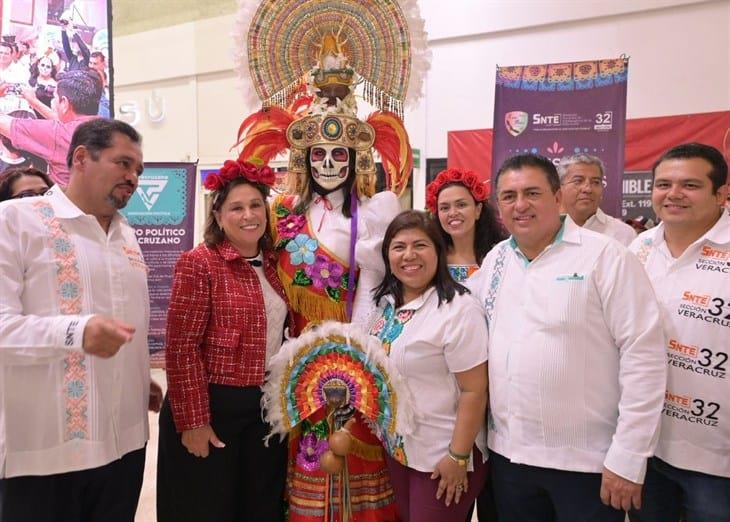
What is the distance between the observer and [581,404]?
1.80 m

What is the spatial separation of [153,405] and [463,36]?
6.15 m

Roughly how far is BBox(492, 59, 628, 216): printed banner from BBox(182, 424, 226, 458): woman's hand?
3015mm

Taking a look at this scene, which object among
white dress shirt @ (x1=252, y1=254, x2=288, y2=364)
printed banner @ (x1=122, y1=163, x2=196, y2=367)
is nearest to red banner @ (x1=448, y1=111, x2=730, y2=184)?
printed banner @ (x1=122, y1=163, x2=196, y2=367)

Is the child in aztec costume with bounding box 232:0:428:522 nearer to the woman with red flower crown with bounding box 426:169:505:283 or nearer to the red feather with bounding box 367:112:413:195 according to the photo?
the red feather with bounding box 367:112:413:195

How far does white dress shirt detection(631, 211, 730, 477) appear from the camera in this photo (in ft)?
6.03

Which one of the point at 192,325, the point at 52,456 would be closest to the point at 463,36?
the point at 192,325

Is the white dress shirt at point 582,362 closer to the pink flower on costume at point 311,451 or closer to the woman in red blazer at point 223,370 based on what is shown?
the pink flower on costume at point 311,451

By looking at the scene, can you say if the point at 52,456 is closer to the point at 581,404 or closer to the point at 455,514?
the point at 455,514

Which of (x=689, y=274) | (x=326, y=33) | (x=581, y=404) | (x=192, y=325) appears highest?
(x=326, y=33)

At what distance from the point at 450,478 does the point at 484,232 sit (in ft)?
4.32

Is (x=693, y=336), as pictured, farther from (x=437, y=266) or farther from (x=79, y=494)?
(x=79, y=494)

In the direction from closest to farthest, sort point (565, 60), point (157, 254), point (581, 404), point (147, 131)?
point (581, 404) → point (157, 254) → point (565, 60) → point (147, 131)

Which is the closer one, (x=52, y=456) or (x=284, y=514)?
(x=52, y=456)

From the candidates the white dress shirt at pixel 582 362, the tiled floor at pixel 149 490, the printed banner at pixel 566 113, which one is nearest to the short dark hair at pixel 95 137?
the white dress shirt at pixel 582 362
